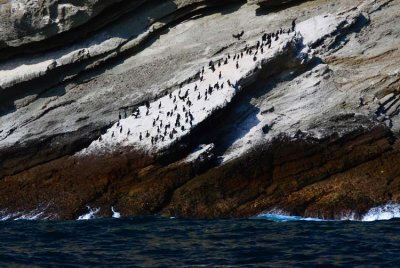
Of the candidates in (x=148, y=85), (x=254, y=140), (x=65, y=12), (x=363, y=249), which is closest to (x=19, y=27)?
(x=65, y=12)

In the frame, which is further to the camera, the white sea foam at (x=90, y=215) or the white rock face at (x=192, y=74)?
the white rock face at (x=192, y=74)

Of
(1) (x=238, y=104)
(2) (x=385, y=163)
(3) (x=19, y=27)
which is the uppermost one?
(3) (x=19, y=27)

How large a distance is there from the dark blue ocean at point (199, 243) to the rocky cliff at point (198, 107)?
1.84 metres

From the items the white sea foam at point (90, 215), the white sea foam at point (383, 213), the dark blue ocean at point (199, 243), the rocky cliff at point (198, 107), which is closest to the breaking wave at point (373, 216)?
the white sea foam at point (383, 213)

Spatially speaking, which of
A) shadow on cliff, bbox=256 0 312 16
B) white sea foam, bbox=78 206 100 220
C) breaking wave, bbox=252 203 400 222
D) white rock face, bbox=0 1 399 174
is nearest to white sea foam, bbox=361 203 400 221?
breaking wave, bbox=252 203 400 222

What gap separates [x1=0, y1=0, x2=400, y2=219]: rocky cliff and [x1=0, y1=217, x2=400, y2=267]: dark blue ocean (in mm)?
1837

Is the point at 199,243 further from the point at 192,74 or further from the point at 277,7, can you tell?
the point at 277,7

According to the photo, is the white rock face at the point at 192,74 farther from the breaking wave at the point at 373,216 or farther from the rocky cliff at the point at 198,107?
the breaking wave at the point at 373,216

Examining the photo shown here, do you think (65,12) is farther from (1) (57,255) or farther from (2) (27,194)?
(1) (57,255)

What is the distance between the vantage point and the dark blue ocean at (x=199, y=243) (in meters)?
17.8

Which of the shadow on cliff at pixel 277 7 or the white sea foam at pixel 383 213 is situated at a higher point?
the shadow on cliff at pixel 277 7

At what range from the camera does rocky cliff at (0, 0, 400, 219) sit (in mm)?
26297

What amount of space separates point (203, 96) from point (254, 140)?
250 cm

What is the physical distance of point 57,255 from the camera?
61.6 ft
